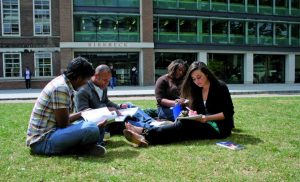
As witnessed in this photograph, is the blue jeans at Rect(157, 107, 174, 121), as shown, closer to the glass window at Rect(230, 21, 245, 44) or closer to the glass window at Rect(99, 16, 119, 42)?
the glass window at Rect(99, 16, 119, 42)

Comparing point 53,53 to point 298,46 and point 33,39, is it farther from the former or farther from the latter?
point 298,46

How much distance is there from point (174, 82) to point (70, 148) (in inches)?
125

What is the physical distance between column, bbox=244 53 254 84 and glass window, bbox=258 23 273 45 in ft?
6.59

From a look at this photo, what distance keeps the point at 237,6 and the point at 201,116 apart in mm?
31376

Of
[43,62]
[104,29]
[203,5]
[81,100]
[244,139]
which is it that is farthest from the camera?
[203,5]

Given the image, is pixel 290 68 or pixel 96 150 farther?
pixel 290 68

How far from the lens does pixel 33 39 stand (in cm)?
3198

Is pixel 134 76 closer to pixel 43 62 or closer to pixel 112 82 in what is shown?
pixel 112 82

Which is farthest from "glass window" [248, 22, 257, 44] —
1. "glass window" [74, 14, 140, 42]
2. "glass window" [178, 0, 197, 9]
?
"glass window" [74, 14, 140, 42]

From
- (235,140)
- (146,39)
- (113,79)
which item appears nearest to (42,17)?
(113,79)

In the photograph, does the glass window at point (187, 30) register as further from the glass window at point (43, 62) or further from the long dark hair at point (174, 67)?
the long dark hair at point (174, 67)

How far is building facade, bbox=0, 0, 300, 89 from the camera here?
31234 millimetres

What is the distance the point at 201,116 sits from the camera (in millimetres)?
6078

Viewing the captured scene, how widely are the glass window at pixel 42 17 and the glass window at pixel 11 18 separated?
58.8 inches
